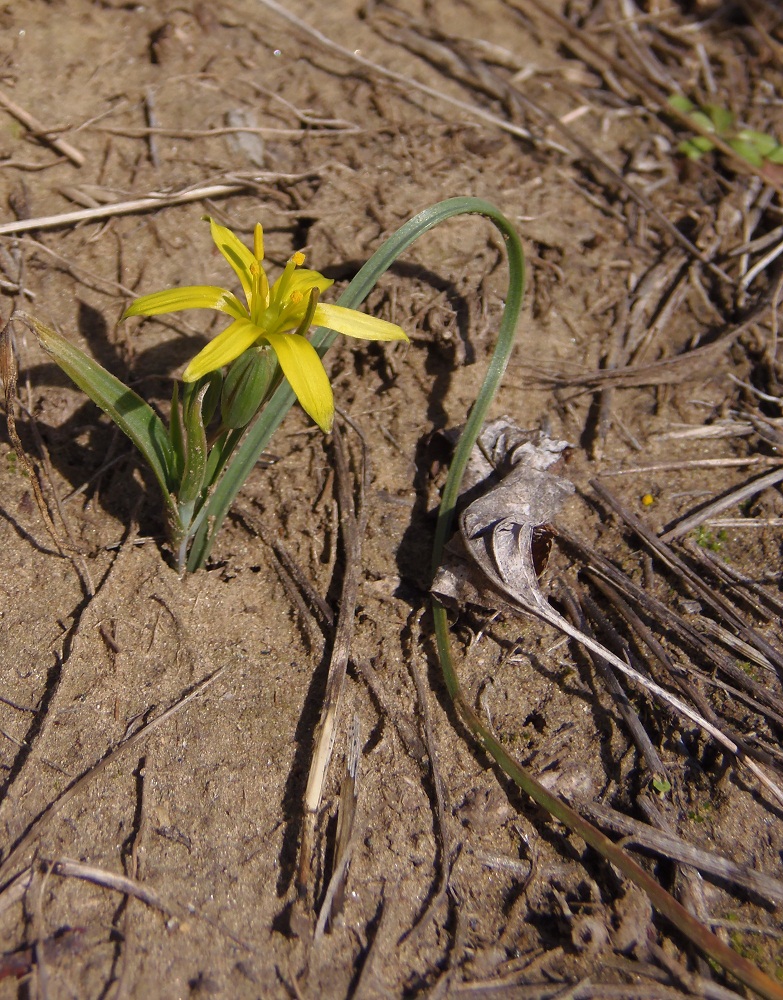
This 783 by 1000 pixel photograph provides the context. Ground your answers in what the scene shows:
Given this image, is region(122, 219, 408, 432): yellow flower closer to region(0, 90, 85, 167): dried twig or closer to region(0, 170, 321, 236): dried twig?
region(0, 170, 321, 236): dried twig

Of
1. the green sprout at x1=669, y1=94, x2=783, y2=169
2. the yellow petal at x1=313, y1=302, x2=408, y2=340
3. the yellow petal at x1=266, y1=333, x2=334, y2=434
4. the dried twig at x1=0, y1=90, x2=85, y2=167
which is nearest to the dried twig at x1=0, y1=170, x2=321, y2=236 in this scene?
the dried twig at x1=0, y1=90, x2=85, y2=167

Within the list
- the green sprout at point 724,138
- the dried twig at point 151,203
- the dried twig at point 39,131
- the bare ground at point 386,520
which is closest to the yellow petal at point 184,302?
the bare ground at point 386,520

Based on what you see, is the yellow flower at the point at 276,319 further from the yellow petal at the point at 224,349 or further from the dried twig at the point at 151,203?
the dried twig at the point at 151,203

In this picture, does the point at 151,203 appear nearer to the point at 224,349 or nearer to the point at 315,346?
the point at 315,346

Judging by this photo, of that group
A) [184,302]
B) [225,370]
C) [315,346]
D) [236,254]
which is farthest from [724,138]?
[184,302]

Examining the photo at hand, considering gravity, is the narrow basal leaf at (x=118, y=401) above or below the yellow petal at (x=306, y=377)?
below

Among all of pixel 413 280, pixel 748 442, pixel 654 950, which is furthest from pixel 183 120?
pixel 654 950

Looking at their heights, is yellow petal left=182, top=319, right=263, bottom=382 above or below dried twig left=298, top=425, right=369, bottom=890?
above
